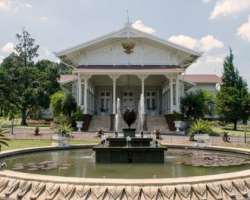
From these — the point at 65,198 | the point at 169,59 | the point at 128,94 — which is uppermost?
the point at 169,59

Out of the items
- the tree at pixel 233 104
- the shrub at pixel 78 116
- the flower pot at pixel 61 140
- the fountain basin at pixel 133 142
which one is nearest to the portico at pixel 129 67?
the shrub at pixel 78 116

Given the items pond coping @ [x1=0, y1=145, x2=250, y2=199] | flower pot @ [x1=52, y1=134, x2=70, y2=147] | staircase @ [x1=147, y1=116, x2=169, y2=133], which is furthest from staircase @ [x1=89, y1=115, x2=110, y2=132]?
pond coping @ [x1=0, y1=145, x2=250, y2=199]

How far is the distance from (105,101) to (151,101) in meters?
5.93

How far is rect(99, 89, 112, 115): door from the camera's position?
4872cm

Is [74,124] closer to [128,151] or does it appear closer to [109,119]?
[109,119]

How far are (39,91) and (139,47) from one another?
19.6 metres

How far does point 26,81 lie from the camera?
58.0m

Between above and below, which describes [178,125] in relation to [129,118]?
below

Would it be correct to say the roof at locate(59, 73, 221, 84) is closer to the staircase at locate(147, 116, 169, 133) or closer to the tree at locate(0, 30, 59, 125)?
the tree at locate(0, 30, 59, 125)

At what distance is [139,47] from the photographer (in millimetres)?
44531

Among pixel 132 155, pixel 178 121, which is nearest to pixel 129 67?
pixel 178 121

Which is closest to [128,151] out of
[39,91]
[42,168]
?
[42,168]

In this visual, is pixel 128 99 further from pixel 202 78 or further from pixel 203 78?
pixel 203 78

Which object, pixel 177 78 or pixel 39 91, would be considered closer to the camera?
pixel 177 78
